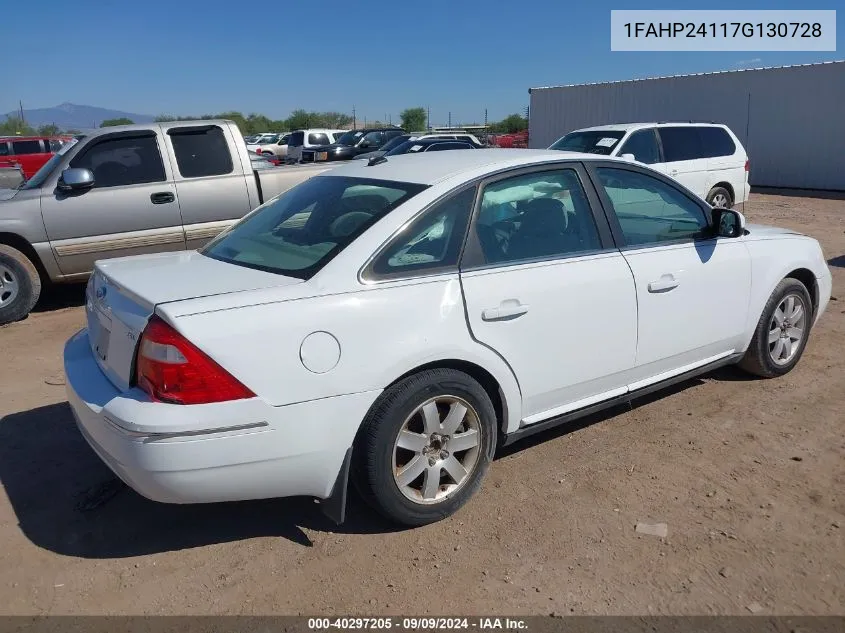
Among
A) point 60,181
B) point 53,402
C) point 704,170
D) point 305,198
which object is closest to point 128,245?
point 60,181

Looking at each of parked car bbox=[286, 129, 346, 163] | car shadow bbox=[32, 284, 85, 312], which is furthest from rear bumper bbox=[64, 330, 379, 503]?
parked car bbox=[286, 129, 346, 163]

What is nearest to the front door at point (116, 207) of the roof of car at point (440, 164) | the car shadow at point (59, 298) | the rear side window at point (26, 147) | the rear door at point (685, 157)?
the car shadow at point (59, 298)

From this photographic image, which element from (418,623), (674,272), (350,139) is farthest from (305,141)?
(418,623)

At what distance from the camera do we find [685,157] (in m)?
11.4

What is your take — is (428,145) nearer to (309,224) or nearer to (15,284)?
(15,284)

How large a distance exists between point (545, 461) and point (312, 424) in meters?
1.54

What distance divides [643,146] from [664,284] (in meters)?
7.75

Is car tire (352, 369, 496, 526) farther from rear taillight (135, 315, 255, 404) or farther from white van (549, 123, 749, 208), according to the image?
white van (549, 123, 749, 208)

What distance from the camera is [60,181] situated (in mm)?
7125

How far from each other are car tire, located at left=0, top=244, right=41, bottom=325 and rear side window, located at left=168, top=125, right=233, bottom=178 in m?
1.76

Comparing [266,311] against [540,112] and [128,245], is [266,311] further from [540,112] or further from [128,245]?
[540,112]

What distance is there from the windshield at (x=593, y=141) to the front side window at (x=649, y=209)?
21.4 ft

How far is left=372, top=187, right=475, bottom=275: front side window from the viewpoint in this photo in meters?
3.16

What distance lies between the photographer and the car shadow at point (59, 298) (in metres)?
7.86
